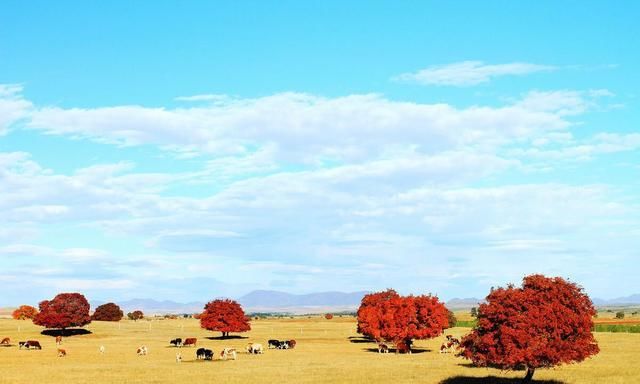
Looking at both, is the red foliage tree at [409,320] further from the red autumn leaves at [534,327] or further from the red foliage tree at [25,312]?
the red foliage tree at [25,312]

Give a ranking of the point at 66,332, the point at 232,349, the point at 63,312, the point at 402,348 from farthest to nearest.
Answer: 1. the point at 66,332
2. the point at 63,312
3. the point at 402,348
4. the point at 232,349

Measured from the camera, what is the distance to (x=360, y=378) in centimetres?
5447

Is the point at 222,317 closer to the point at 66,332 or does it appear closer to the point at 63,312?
the point at 63,312

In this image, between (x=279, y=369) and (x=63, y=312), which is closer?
(x=279, y=369)

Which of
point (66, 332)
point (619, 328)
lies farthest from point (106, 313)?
point (619, 328)

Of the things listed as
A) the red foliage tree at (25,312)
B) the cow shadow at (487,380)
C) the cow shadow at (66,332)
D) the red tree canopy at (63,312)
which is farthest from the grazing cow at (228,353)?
the red foliage tree at (25,312)

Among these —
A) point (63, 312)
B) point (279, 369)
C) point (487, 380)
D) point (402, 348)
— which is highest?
point (63, 312)

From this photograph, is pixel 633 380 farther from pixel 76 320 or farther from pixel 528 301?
pixel 76 320

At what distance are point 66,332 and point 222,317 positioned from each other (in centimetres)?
3188

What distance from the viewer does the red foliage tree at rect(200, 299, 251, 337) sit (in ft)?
372

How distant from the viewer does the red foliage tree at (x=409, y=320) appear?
90875mm

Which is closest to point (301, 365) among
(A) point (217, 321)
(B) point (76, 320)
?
(A) point (217, 321)

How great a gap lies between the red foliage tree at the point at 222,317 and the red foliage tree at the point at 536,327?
7191 cm

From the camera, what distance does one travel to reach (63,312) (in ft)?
396
